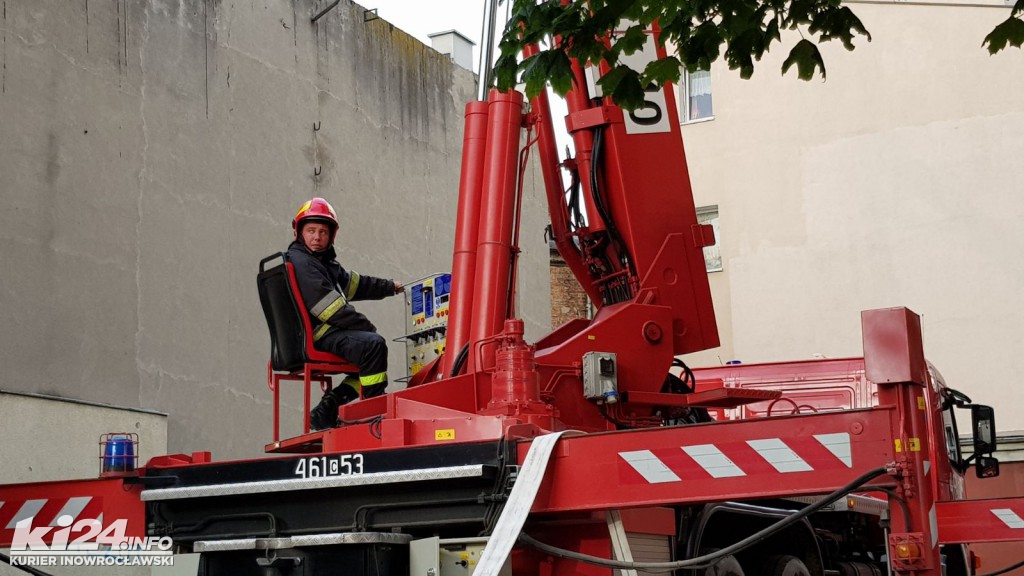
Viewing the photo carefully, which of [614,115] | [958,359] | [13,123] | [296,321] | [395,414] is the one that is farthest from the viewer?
[958,359]

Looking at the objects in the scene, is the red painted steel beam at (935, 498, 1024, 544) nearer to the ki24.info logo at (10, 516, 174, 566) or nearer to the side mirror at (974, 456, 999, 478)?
the ki24.info logo at (10, 516, 174, 566)

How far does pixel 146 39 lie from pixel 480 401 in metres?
7.41

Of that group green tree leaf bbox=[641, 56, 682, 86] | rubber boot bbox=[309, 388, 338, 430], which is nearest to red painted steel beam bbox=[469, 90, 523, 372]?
rubber boot bbox=[309, 388, 338, 430]

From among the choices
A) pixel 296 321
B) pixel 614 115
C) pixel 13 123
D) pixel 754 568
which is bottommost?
pixel 754 568

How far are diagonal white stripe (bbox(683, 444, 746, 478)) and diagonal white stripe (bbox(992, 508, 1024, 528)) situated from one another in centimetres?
138

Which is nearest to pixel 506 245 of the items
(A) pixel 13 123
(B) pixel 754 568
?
(B) pixel 754 568

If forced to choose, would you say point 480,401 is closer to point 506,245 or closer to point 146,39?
point 506,245

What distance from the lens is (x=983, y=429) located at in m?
10.3

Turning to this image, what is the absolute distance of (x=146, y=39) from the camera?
42.6 feet

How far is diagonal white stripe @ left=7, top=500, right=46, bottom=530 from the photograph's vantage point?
7070 millimetres

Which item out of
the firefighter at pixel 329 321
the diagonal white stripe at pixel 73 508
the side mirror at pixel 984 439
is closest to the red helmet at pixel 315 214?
the firefighter at pixel 329 321

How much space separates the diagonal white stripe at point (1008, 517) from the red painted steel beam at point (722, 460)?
3.43 ft

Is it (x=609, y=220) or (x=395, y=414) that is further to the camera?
(x=609, y=220)

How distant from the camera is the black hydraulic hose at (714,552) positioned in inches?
207
